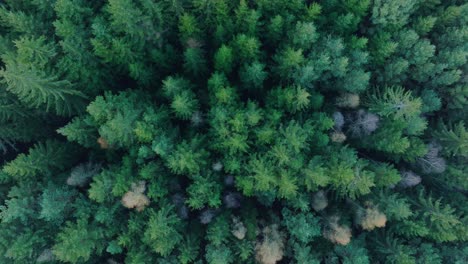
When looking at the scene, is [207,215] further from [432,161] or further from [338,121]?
[432,161]

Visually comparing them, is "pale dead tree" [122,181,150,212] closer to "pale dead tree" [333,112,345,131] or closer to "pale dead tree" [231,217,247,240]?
"pale dead tree" [231,217,247,240]

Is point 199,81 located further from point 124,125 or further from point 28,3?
point 28,3

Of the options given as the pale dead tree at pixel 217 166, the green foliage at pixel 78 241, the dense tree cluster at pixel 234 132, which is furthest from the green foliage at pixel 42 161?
the pale dead tree at pixel 217 166

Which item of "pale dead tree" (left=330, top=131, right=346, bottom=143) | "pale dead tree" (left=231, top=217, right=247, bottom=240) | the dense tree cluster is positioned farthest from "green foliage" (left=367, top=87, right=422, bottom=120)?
"pale dead tree" (left=231, top=217, right=247, bottom=240)

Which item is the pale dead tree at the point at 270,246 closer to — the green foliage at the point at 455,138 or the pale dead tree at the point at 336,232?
the pale dead tree at the point at 336,232

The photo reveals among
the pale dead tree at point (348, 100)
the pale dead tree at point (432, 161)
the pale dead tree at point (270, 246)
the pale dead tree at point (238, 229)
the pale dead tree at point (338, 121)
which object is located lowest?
the pale dead tree at point (270, 246)

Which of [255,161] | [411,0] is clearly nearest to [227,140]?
[255,161]
